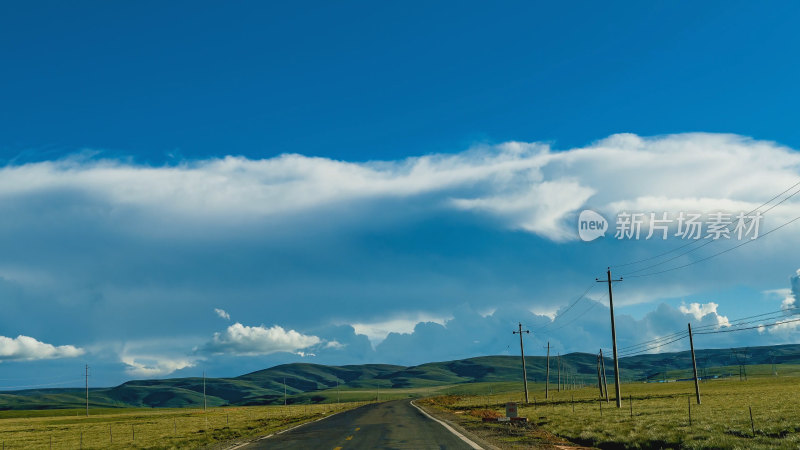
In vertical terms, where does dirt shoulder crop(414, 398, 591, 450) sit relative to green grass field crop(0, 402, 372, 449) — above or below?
above

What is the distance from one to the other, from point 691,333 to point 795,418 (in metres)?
37.5

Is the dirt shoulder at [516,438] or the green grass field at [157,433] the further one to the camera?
the green grass field at [157,433]

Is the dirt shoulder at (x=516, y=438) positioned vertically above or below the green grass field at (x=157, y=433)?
above

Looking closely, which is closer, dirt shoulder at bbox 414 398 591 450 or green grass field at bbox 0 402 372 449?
dirt shoulder at bbox 414 398 591 450

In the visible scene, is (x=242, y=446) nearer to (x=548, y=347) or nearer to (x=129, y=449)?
(x=129, y=449)

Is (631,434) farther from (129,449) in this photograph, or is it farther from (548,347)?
(548,347)

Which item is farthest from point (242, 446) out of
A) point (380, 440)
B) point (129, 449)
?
point (129, 449)

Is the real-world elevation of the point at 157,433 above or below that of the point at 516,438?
below

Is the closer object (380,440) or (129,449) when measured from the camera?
(380,440)

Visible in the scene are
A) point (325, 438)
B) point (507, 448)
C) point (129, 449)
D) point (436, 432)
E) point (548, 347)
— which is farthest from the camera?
point (548, 347)

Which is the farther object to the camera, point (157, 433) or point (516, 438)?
point (157, 433)

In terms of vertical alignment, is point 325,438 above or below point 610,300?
below

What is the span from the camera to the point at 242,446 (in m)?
29.2

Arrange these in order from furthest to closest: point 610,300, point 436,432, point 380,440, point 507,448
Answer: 1. point 610,300
2. point 436,432
3. point 380,440
4. point 507,448
